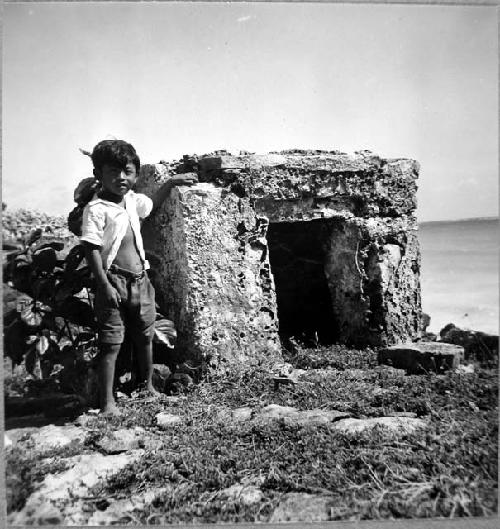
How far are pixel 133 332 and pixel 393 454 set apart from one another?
→ 1.76 metres

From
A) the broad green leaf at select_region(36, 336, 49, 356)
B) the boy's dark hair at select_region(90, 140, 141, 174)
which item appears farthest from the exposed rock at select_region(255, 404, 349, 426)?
the boy's dark hair at select_region(90, 140, 141, 174)

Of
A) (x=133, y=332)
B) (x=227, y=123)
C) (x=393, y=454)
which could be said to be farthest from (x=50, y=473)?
(x=227, y=123)

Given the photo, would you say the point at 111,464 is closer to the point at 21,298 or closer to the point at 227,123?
the point at 21,298

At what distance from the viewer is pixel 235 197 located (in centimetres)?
402

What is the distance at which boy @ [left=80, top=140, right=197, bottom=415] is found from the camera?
10.5ft

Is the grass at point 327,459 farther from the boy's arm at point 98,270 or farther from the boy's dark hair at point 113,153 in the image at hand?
the boy's dark hair at point 113,153

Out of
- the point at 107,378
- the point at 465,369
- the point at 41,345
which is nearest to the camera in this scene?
the point at 107,378

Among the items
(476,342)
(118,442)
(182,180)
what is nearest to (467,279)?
(476,342)

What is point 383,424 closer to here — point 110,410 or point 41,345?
point 110,410

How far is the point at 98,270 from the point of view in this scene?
316 cm

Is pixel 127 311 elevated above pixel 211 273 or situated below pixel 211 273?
below

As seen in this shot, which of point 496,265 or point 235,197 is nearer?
point 496,265

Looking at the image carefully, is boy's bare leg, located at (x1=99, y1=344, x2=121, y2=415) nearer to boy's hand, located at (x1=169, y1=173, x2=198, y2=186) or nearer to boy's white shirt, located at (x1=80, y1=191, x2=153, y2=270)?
boy's white shirt, located at (x1=80, y1=191, x2=153, y2=270)

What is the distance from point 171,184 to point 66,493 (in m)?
2.11
